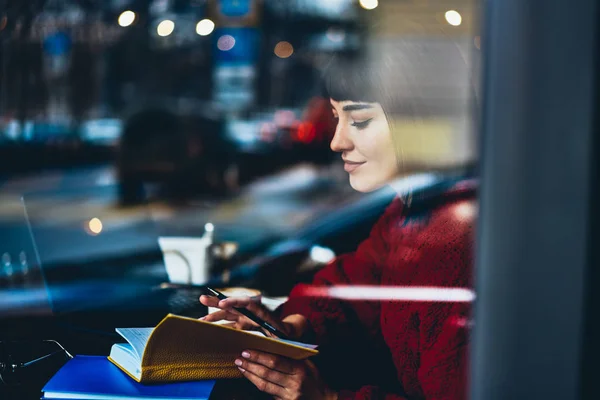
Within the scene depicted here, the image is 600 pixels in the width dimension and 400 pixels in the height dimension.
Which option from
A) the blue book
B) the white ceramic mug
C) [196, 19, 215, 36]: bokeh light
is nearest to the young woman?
the blue book

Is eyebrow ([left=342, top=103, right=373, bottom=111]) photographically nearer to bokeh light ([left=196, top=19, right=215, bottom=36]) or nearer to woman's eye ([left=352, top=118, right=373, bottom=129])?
woman's eye ([left=352, top=118, right=373, bottom=129])

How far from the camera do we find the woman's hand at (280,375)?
124 centimetres

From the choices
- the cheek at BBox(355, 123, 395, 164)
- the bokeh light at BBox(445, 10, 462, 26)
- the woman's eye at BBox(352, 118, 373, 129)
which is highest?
the bokeh light at BBox(445, 10, 462, 26)

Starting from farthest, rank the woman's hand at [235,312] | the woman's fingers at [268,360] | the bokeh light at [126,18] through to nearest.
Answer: the bokeh light at [126,18], the woman's hand at [235,312], the woman's fingers at [268,360]

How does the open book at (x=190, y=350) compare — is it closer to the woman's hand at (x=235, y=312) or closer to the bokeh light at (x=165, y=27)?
the woman's hand at (x=235, y=312)

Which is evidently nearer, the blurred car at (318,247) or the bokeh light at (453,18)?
the blurred car at (318,247)

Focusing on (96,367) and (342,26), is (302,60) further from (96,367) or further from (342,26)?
(96,367)

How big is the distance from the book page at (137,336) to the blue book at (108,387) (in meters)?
0.06

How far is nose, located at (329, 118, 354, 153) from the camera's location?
1.59m

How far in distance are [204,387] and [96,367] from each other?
22cm

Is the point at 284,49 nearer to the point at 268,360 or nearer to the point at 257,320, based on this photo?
the point at 257,320

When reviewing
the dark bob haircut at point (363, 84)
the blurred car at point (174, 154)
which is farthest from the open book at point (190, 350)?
the blurred car at point (174, 154)

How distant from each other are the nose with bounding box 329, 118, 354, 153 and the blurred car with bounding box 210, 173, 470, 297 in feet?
0.44

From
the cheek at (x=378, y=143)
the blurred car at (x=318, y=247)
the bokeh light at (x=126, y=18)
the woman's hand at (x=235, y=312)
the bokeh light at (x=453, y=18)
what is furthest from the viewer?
the bokeh light at (x=126, y=18)
